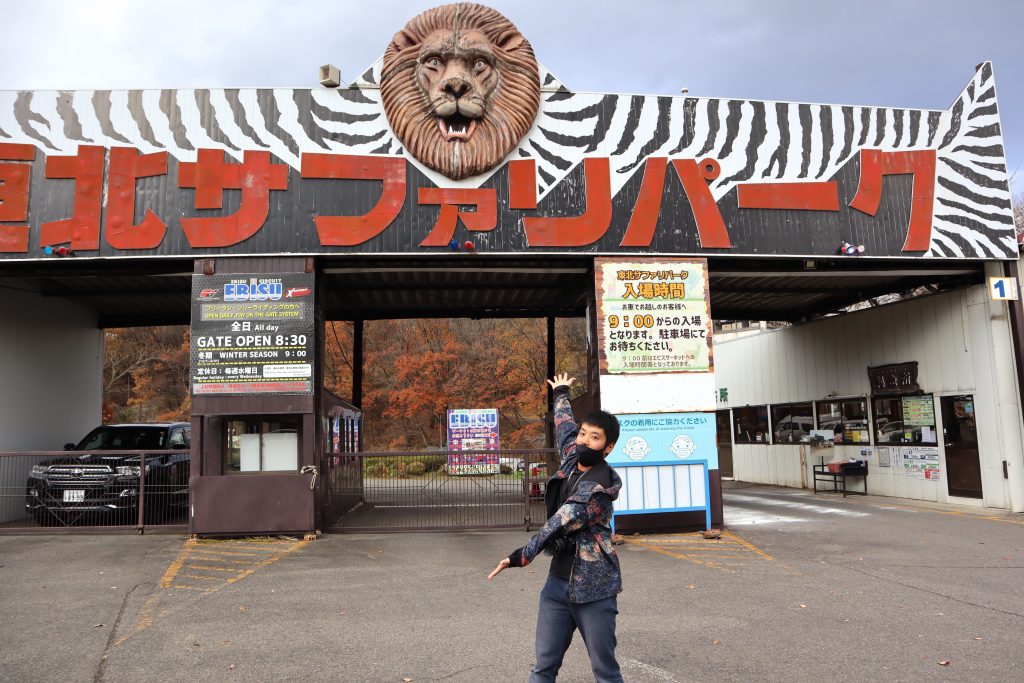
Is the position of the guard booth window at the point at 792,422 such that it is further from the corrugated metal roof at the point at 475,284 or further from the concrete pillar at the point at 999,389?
the concrete pillar at the point at 999,389

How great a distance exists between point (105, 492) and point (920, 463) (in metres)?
14.7

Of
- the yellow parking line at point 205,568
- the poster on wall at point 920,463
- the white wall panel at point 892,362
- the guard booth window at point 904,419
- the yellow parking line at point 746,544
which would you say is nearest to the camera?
the yellow parking line at point 205,568

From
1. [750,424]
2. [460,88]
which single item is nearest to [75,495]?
→ [460,88]

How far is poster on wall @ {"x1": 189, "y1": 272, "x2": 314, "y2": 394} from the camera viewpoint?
35.3 feet

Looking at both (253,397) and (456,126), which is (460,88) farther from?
(253,397)

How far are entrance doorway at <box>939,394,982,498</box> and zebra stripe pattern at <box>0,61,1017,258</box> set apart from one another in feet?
9.74

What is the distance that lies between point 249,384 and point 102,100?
488cm

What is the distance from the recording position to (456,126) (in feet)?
37.2

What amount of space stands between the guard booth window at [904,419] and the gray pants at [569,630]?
1313 cm

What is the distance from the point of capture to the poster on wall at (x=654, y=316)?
11.2m

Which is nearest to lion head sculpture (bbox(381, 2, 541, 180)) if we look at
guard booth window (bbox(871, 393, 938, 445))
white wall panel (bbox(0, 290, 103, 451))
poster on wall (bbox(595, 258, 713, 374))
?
poster on wall (bbox(595, 258, 713, 374))

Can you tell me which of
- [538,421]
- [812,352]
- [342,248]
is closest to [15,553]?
[342,248]

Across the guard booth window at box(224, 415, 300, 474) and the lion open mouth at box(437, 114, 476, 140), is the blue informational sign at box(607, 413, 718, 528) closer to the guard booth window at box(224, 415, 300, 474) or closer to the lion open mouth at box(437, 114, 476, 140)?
the guard booth window at box(224, 415, 300, 474)

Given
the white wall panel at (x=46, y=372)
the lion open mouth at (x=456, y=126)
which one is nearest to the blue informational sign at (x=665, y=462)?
the lion open mouth at (x=456, y=126)
